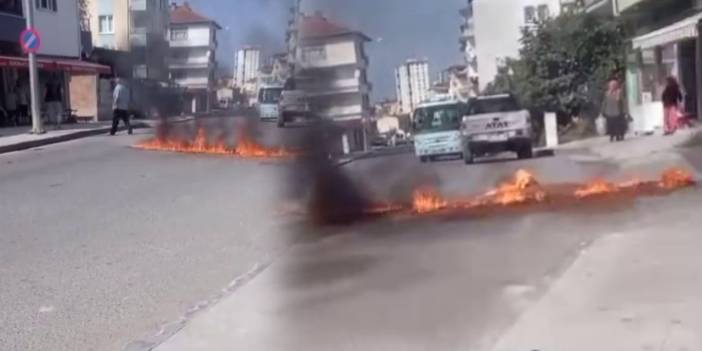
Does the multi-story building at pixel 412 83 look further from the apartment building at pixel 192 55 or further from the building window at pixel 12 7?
the building window at pixel 12 7

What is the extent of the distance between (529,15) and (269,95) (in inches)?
99.2

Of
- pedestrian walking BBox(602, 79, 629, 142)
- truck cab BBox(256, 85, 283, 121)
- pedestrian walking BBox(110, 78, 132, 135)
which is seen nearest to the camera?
pedestrian walking BBox(602, 79, 629, 142)

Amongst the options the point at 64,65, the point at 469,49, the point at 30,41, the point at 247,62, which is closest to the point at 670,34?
the point at 469,49

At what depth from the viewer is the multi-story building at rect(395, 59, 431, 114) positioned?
262 inches

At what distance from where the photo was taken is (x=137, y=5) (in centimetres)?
1211

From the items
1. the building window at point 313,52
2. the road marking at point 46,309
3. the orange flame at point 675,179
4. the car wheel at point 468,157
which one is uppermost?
Answer: the building window at point 313,52

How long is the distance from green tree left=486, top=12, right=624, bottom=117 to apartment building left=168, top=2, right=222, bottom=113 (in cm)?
281

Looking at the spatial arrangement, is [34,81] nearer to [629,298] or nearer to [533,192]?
[533,192]

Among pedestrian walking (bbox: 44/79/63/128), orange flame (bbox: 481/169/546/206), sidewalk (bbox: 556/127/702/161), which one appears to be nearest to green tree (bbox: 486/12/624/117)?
sidewalk (bbox: 556/127/702/161)

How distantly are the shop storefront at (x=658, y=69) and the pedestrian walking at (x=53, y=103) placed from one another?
29.9 meters

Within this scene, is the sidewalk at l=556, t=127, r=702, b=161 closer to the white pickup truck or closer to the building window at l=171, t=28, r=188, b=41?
the white pickup truck

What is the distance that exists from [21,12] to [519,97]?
1425 inches

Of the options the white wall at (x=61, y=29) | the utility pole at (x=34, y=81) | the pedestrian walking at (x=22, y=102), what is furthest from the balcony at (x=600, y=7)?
the white wall at (x=61, y=29)

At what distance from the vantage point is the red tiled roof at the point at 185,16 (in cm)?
868
